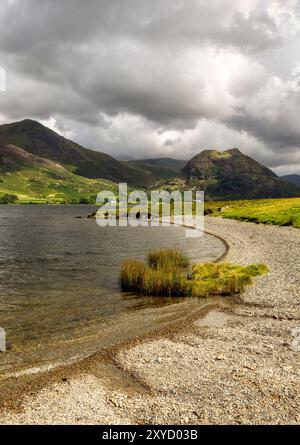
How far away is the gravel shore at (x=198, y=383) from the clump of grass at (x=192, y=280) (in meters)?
6.19

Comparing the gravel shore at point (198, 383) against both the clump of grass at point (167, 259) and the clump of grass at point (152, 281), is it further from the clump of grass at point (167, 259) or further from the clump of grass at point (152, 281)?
the clump of grass at point (167, 259)

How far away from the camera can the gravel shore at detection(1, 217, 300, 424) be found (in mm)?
12938

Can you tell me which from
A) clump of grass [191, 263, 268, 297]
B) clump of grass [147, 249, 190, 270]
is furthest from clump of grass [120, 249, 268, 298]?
clump of grass [147, 249, 190, 270]

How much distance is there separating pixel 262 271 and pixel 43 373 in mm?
25240

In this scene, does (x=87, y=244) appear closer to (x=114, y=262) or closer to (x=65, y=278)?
(x=114, y=262)

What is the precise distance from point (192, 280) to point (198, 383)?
18406 mm

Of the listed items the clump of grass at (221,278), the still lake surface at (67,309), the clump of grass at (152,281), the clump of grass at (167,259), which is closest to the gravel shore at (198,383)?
the still lake surface at (67,309)

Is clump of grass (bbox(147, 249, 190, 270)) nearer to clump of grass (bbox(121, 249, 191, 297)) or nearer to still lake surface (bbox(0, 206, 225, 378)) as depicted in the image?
clump of grass (bbox(121, 249, 191, 297))

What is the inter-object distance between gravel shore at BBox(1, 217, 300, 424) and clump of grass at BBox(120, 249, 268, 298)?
6188 mm

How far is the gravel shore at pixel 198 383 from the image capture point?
509 inches

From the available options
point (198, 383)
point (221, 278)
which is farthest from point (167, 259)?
point (198, 383)

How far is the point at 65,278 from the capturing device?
1571 inches

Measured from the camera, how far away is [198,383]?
15281mm
